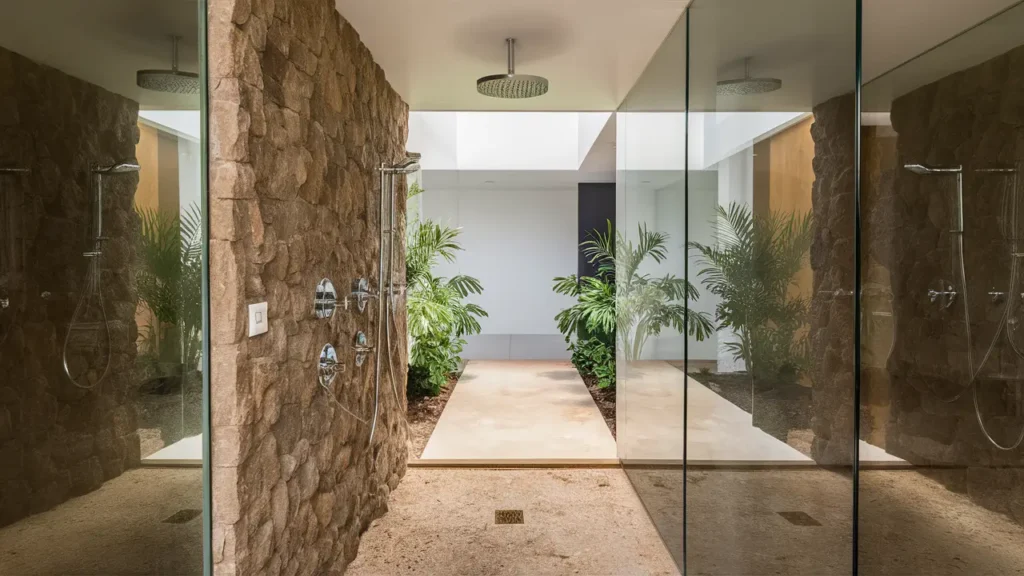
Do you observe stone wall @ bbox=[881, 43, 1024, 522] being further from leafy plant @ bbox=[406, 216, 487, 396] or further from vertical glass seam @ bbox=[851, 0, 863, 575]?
leafy plant @ bbox=[406, 216, 487, 396]

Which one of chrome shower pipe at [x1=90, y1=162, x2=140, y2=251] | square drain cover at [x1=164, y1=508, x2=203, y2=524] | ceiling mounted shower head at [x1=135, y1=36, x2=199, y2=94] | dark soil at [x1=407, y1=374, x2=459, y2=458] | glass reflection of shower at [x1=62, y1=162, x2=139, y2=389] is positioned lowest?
dark soil at [x1=407, y1=374, x2=459, y2=458]

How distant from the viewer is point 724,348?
2012 millimetres

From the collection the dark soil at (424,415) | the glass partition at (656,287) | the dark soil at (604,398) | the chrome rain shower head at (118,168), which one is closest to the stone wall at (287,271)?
the chrome rain shower head at (118,168)

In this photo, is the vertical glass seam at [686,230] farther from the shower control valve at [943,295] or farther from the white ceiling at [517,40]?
the shower control valve at [943,295]

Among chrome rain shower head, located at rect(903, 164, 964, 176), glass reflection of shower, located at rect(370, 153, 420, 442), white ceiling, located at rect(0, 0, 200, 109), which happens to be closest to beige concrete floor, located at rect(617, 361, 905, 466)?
chrome rain shower head, located at rect(903, 164, 964, 176)

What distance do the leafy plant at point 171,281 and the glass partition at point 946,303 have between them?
1515mm

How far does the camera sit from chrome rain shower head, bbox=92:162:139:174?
1.22m

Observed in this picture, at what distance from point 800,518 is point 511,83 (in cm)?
214

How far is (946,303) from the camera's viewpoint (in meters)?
1.05

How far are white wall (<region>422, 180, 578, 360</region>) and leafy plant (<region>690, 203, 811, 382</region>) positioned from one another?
14.1ft

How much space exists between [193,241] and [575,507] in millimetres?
2330

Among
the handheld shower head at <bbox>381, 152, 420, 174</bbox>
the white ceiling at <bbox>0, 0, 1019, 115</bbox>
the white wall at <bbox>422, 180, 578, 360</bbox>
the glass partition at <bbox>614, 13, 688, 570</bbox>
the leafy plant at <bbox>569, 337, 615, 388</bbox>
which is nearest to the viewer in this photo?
the white ceiling at <bbox>0, 0, 1019, 115</bbox>

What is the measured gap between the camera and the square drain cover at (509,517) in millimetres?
2980

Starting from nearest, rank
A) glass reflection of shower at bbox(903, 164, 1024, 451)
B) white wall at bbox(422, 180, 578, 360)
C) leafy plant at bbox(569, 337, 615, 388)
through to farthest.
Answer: glass reflection of shower at bbox(903, 164, 1024, 451) < leafy plant at bbox(569, 337, 615, 388) < white wall at bbox(422, 180, 578, 360)
